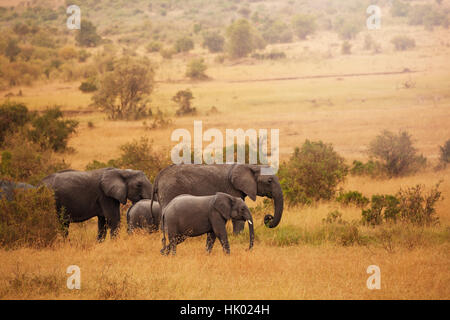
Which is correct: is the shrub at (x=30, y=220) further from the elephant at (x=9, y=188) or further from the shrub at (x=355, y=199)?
the shrub at (x=355, y=199)

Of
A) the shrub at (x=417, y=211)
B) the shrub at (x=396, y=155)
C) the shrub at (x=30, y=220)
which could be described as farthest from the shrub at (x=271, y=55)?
the shrub at (x=30, y=220)

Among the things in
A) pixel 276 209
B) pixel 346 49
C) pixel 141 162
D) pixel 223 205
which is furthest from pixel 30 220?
pixel 346 49

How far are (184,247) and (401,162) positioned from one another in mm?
11656

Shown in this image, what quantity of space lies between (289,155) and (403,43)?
42.4 meters

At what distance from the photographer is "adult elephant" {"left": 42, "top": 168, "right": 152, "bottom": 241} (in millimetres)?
11508

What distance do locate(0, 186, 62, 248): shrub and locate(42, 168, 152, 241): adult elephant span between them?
38 cm

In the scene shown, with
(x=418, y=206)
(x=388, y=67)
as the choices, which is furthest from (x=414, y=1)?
(x=418, y=206)

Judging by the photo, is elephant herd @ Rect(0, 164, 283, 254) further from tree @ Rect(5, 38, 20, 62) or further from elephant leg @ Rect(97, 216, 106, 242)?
tree @ Rect(5, 38, 20, 62)

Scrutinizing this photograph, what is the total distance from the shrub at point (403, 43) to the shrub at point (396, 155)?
1681 inches

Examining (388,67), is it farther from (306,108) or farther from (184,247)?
(184,247)

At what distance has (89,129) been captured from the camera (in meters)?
30.6

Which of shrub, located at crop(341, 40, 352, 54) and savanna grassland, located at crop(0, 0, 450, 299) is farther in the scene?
shrub, located at crop(341, 40, 352, 54)
